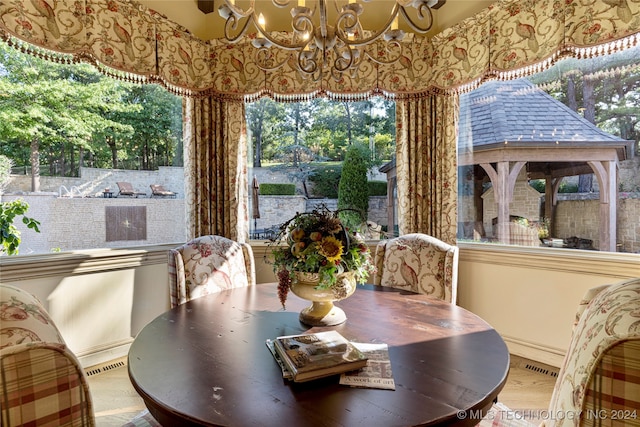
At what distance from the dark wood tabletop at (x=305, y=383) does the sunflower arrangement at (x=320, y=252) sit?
201 millimetres

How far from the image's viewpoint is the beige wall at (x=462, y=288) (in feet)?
7.71

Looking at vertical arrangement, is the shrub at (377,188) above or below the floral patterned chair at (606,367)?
above

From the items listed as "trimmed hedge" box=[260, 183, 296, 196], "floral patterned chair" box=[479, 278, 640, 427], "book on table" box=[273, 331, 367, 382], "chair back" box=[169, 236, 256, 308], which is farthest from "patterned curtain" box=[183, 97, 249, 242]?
"floral patterned chair" box=[479, 278, 640, 427]

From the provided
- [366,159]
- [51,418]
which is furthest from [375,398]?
[366,159]

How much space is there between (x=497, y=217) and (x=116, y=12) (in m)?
3.33

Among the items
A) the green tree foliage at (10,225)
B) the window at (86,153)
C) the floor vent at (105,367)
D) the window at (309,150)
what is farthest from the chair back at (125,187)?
the floor vent at (105,367)

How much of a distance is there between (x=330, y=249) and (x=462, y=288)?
2.19 meters

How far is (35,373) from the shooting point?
719mm

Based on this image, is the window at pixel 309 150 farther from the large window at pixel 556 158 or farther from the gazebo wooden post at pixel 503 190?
the gazebo wooden post at pixel 503 190

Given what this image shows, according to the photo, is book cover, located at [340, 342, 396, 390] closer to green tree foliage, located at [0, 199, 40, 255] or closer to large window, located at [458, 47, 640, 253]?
large window, located at [458, 47, 640, 253]

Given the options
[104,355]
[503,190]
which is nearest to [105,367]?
[104,355]

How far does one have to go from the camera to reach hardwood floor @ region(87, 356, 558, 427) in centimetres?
206

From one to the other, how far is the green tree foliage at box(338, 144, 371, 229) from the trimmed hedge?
0.50 meters

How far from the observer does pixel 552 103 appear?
2695 millimetres
